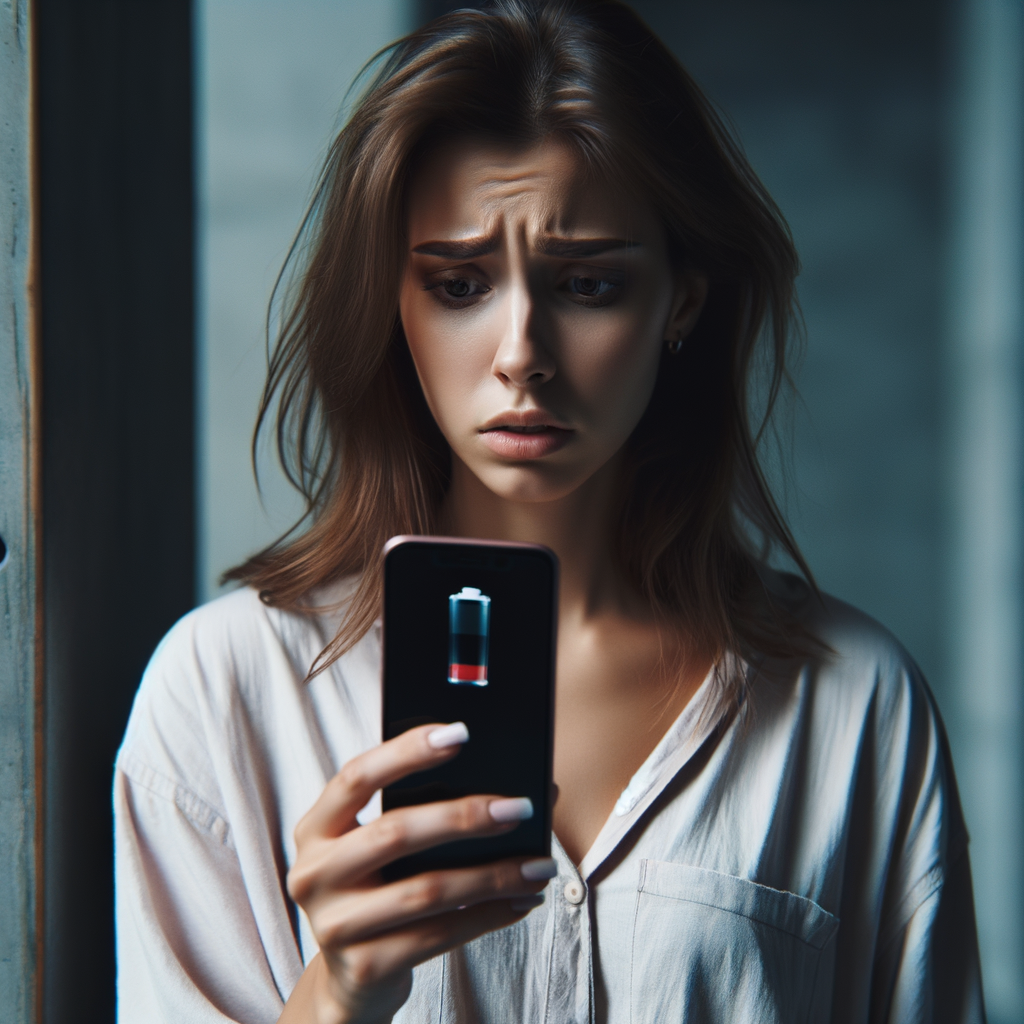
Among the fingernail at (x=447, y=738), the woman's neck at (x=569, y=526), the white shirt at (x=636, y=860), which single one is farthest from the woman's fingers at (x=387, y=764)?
the woman's neck at (x=569, y=526)

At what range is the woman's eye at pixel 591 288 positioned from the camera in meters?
0.76

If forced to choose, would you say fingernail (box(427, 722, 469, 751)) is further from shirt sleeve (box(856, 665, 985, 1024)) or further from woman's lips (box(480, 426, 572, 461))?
shirt sleeve (box(856, 665, 985, 1024))

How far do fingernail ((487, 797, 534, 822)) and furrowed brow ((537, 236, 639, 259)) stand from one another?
446 millimetres

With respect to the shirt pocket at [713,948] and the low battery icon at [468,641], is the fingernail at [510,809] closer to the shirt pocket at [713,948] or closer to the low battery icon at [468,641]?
the low battery icon at [468,641]

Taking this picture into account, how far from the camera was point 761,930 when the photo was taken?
2.63ft

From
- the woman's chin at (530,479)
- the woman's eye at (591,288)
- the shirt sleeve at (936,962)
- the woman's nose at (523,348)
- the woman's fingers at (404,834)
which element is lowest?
the shirt sleeve at (936,962)

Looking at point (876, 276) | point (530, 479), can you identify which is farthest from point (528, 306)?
point (876, 276)

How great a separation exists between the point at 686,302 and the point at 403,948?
642mm

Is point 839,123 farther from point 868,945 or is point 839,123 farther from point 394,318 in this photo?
point 868,945

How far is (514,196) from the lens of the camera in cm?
74

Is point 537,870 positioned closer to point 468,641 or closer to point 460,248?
point 468,641

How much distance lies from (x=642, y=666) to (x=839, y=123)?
1289mm

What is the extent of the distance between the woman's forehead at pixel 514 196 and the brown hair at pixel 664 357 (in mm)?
15

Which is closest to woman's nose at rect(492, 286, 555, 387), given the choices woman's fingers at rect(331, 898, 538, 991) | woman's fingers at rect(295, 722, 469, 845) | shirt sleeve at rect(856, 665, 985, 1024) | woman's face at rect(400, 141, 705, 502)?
woman's face at rect(400, 141, 705, 502)
